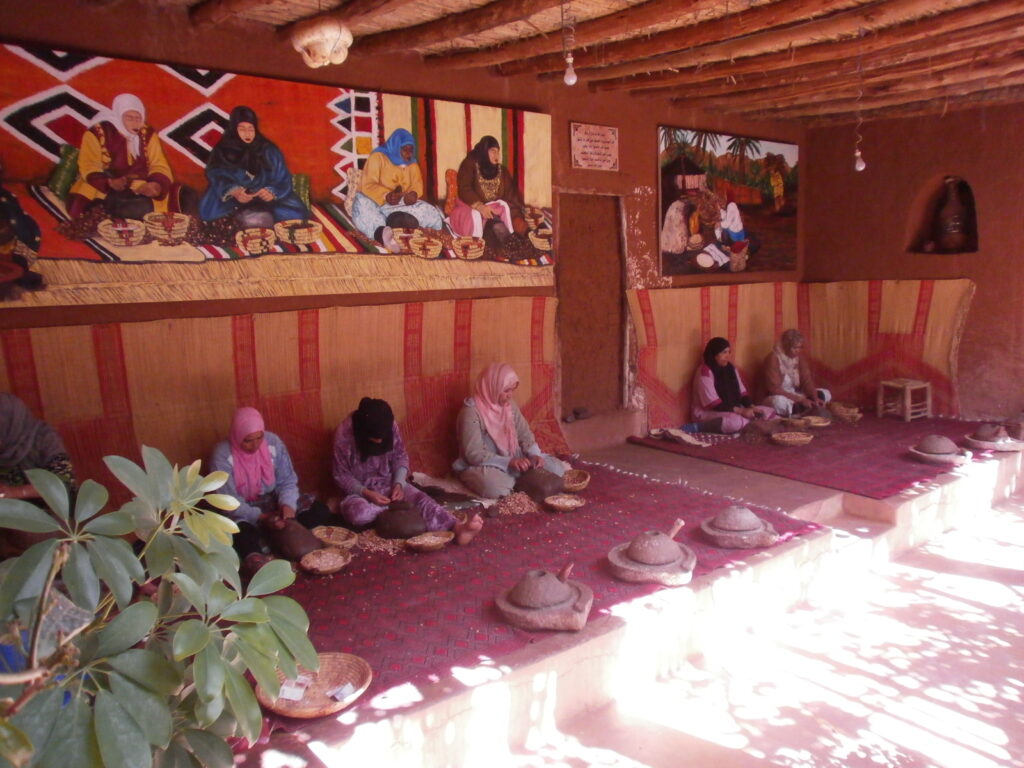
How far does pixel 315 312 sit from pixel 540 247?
6.25 ft

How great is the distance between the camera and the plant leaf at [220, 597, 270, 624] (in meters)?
1.27

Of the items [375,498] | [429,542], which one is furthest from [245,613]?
[375,498]

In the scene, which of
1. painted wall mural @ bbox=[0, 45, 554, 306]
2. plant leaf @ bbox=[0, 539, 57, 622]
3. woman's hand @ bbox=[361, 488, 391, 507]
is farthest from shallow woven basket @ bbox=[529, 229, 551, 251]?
plant leaf @ bbox=[0, 539, 57, 622]

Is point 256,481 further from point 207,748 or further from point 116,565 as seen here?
point 116,565

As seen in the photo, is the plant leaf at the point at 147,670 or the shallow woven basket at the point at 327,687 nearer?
the plant leaf at the point at 147,670

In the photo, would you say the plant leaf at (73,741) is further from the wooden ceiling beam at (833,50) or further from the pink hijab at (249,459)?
the wooden ceiling beam at (833,50)

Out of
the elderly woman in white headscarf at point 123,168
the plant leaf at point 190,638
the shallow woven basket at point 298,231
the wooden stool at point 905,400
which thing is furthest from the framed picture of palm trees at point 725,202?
the plant leaf at point 190,638

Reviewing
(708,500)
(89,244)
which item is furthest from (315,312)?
(708,500)

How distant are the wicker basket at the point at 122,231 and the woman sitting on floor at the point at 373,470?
4.91 feet

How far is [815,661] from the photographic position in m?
3.50

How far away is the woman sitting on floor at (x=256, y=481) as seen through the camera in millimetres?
4012

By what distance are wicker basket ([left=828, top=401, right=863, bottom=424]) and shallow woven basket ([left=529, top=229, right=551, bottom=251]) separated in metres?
3.21

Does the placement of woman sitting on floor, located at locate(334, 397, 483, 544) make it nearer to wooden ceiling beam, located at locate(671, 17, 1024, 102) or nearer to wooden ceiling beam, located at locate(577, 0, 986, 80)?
wooden ceiling beam, located at locate(577, 0, 986, 80)

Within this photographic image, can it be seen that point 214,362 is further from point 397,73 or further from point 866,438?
point 866,438
